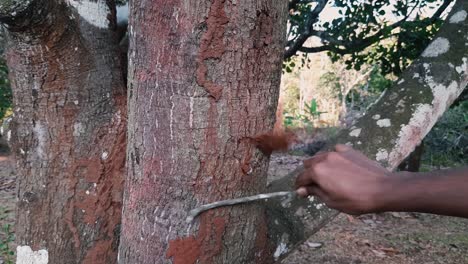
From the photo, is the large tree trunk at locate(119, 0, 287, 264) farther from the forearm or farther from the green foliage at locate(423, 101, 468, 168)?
the green foliage at locate(423, 101, 468, 168)

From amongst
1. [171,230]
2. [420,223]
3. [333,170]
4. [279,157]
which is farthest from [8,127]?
[279,157]

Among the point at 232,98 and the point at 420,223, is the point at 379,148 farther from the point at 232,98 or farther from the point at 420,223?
the point at 420,223

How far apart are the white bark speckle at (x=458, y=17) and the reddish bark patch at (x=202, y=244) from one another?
1.44 m

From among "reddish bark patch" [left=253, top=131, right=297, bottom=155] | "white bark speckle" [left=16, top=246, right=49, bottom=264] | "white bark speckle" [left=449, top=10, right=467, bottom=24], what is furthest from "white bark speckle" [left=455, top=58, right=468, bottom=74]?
"white bark speckle" [left=16, top=246, right=49, bottom=264]

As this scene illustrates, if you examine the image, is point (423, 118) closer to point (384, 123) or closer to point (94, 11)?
point (384, 123)

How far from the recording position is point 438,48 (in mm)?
1985

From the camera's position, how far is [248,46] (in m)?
1.26

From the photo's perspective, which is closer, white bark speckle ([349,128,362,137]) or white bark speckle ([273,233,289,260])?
white bark speckle ([273,233,289,260])

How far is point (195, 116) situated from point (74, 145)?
0.70 m

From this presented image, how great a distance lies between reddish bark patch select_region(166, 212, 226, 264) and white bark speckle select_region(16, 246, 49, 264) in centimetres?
74

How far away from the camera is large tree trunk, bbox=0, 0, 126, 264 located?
67.2 inches

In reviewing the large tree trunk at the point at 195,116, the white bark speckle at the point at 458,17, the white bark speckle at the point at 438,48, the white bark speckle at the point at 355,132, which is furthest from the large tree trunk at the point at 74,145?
the white bark speckle at the point at 458,17

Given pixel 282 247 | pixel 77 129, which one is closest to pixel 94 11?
pixel 77 129

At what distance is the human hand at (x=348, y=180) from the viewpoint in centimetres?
98
